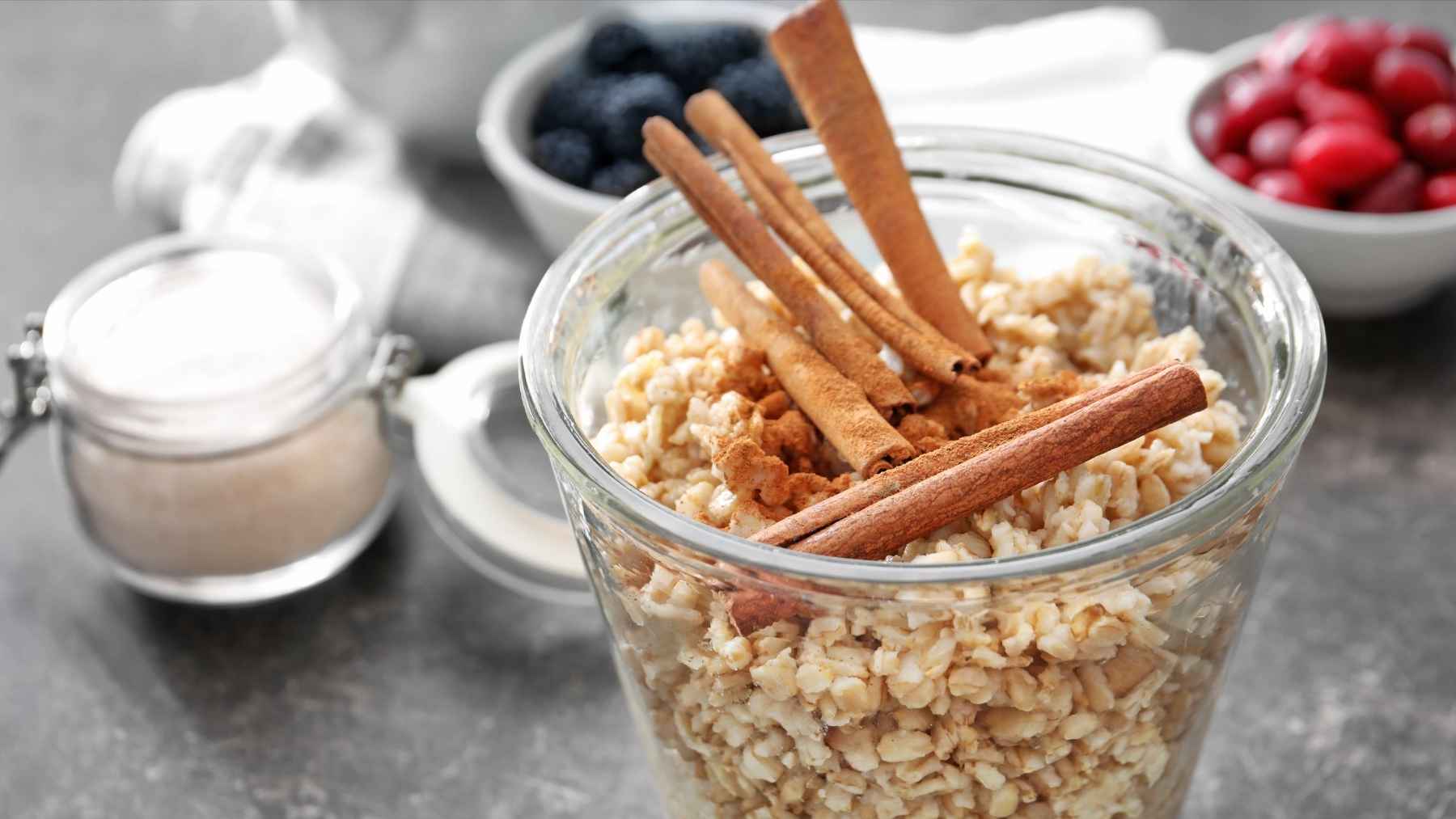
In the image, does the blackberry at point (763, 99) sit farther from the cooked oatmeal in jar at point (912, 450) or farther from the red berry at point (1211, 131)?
the cooked oatmeal in jar at point (912, 450)

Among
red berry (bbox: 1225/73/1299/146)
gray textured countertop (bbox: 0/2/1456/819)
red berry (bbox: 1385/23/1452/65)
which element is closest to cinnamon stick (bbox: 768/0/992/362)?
gray textured countertop (bbox: 0/2/1456/819)

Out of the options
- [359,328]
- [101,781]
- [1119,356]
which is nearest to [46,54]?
[359,328]

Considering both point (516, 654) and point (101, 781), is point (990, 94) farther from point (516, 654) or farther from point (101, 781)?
point (101, 781)

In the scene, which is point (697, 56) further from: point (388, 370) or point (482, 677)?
point (482, 677)

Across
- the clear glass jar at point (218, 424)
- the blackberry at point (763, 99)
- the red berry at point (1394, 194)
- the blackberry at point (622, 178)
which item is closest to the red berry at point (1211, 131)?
the red berry at point (1394, 194)

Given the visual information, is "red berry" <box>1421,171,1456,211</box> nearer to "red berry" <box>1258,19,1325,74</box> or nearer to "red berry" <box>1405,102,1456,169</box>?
"red berry" <box>1405,102,1456,169</box>

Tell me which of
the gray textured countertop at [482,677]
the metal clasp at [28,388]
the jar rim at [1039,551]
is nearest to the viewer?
the jar rim at [1039,551]
